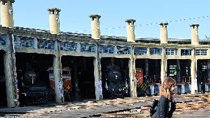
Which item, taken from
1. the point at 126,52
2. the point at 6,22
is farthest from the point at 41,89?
the point at 126,52

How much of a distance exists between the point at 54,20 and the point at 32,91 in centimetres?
738

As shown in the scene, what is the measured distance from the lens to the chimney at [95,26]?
33719 millimetres

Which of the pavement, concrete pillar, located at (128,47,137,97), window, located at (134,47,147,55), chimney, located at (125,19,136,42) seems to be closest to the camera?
the pavement

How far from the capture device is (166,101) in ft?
16.9

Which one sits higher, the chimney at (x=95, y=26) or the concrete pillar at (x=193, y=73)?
the chimney at (x=95, y=26)

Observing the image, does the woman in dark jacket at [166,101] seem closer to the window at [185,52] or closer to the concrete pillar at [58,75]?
the concrete pillar at [58,75]

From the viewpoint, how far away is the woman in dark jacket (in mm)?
5129

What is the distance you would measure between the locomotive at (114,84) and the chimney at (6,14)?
47.0 feet

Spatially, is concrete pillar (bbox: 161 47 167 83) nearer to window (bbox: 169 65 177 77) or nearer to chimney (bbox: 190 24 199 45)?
chimney (bbox: 190 24 199 45)

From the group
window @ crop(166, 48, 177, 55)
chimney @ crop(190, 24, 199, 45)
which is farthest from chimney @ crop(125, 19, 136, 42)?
chimney @ crop(190, 24, 199, 45)

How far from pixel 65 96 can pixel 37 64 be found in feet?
15.1

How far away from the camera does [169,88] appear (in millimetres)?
5211

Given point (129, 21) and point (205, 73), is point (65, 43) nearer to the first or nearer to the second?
point (129, 21)

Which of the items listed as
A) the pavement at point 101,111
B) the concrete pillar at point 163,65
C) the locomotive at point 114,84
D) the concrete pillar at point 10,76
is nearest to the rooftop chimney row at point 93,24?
the concrete pillar at point 163,65
